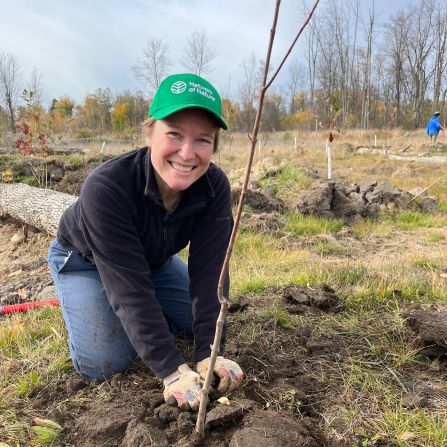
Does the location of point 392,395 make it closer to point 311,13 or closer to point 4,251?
point 311,13

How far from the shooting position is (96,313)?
227 centimetres

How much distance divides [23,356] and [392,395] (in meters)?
1.93

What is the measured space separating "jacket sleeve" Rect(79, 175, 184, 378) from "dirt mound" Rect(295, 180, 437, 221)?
4.83 metres

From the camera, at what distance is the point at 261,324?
246 centimetres

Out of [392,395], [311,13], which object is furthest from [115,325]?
[311,13]

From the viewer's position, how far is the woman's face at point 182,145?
174 centimetres

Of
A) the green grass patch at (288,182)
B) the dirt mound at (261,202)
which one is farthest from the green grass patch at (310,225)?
the green grass patch at (288,182)

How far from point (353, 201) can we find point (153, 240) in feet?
18.2

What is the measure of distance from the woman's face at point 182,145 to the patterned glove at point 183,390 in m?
0.81

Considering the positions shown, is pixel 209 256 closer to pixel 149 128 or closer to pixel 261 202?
pixel 149 128

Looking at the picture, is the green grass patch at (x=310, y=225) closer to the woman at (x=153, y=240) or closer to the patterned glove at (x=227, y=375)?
the woman at (x=153, y=240)

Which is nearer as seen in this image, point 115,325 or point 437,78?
point 115,325

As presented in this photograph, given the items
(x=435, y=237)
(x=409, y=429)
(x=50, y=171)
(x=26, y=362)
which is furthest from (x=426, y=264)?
(x=50, y=171)

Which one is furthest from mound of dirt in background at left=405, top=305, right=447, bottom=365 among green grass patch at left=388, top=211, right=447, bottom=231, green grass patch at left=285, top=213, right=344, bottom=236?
green grass patch at left=388, top=211, right=447, bottom=231
